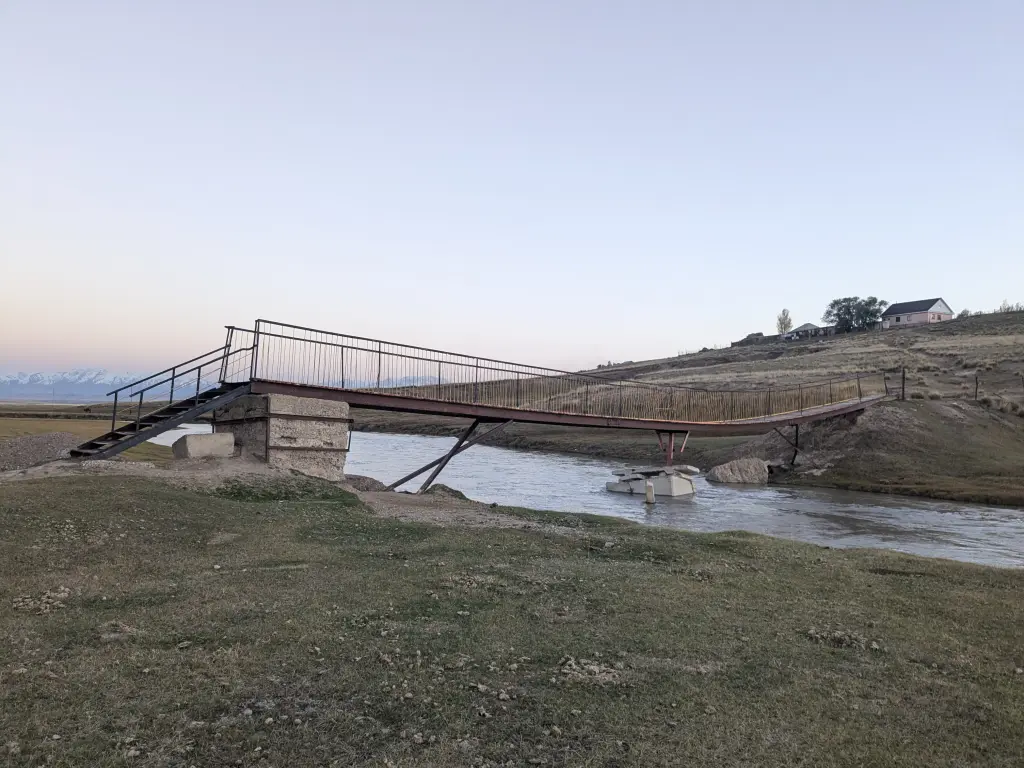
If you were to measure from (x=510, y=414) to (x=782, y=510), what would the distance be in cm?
1238

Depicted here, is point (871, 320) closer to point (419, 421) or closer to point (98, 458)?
point (419, 421)

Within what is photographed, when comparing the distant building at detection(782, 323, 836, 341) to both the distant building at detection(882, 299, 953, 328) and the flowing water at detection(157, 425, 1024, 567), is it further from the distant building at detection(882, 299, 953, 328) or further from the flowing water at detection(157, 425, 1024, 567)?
the flowing water at detection(157, 425, 1024, 567)

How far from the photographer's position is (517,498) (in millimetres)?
30453

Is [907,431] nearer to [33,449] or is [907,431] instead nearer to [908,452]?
[908,452]

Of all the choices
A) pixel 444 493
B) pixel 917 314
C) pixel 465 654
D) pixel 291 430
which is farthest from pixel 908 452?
pixel 917 314

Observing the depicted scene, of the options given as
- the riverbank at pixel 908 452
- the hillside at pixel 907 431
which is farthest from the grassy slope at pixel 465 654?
the hillside at pixel 907 431

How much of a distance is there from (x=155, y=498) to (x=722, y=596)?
10154mm

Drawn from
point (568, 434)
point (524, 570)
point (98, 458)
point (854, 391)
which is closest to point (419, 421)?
point (568, 434)

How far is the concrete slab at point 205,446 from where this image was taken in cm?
1820

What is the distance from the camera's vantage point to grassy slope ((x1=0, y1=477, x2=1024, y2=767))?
481 centimetres

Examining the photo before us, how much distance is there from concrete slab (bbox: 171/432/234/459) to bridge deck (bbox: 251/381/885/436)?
1573 mm

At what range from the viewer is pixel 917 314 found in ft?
376

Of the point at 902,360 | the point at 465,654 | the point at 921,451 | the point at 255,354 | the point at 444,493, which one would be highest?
the point at 902,360

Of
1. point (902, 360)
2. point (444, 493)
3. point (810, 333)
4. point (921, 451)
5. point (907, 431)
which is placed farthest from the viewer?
point (810, 333)
